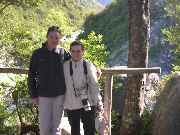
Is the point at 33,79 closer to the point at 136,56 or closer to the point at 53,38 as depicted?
the point at 53,38

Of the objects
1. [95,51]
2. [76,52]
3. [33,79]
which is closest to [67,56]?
[76,52]

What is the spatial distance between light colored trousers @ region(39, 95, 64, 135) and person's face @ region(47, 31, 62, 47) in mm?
676

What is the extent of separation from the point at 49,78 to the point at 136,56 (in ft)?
11.3

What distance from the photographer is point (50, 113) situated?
289 inches

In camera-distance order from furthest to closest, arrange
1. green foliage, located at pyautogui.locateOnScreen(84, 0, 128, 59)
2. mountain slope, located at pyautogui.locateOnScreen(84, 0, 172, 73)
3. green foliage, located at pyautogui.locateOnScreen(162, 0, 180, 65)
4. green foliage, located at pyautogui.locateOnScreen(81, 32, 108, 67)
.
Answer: green foliage, located at pyautogui.locateOnScreen(84, 0, 128, 59), mountain slope, located at pyautogui.locateOnScreen(84, 0, 172, 73), green foliage, located at pyautogui.locateOnScreen(162, 0, 180, 65), green foliage, located at pyautogui.locateOnScreen(81, 32, 108, 67)

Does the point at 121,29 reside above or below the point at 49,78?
above

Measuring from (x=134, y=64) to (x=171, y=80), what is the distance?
112 cm

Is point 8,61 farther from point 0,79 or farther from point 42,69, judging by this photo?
point 42,69

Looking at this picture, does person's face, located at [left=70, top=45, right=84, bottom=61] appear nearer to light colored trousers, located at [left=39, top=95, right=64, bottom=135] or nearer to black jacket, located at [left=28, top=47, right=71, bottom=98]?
black jacket, located at [left=28, top=47, right=71, bottom=98]

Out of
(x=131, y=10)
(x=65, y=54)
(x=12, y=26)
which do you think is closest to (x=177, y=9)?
(x=12, y=26)

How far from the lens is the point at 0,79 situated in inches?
448

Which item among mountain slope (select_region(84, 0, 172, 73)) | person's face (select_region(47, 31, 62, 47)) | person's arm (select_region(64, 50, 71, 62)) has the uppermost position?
mountain slope (select_region(84, 0, 172, 73))

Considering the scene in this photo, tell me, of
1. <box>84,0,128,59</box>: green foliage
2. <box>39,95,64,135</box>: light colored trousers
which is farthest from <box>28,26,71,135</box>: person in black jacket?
<box>84,0,128,59</box>: green foliage

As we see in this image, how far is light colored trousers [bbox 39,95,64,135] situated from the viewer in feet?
23.9
